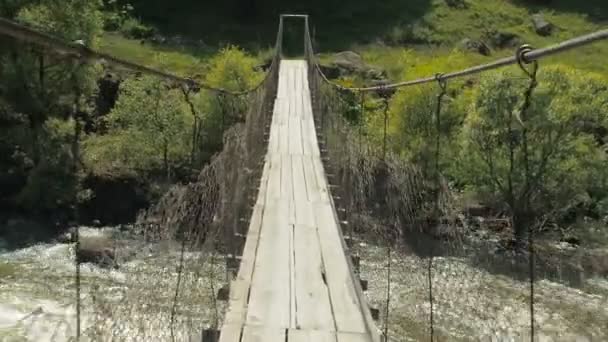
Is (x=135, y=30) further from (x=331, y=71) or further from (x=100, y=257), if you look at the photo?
(x=100, y=257)

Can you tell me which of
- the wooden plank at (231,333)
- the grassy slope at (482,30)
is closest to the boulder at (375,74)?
the grassy slope at (482,30)

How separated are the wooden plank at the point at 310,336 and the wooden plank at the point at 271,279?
0.29 feet

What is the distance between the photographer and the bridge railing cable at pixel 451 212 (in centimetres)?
909

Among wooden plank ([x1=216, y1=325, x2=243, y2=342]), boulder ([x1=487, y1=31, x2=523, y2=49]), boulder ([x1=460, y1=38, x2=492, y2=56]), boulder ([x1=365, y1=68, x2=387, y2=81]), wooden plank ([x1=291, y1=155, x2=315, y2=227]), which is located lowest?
wooden plank ([x1=216, y1=325, x2=243, y2=342])

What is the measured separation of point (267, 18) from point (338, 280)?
23633 millimetres

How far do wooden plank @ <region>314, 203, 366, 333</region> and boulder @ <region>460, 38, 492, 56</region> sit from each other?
61.7 ft

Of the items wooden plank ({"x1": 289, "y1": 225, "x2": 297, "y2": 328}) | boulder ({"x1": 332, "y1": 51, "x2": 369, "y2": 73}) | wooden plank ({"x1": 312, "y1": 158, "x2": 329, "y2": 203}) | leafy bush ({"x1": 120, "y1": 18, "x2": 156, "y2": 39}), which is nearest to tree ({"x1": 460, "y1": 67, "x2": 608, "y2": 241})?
wooden plank ({"x1": 312, "y1": 158, "x2": 329, "y2": 203})

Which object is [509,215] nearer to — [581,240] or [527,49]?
[581,240]

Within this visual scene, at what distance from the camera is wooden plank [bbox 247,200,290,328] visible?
170 inches

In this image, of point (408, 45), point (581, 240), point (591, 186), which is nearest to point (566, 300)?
point (581, 240)

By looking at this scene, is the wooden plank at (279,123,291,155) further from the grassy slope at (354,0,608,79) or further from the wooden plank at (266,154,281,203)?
the grassy slope at (354,0,608,79)

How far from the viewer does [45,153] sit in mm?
14625

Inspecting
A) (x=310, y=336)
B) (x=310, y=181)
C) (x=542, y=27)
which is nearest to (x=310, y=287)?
(x=310, y=336)

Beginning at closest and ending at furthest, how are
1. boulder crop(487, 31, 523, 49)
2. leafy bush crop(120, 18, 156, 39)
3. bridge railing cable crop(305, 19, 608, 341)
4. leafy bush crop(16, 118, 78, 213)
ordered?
bridge railing cable crop(305, 19, 608, 341) → leafy bush crop(16, 118, 78, 213) → leafy bush crop(120, 18, 156, 39) → boulder crop(487, 31, 523, 49)
